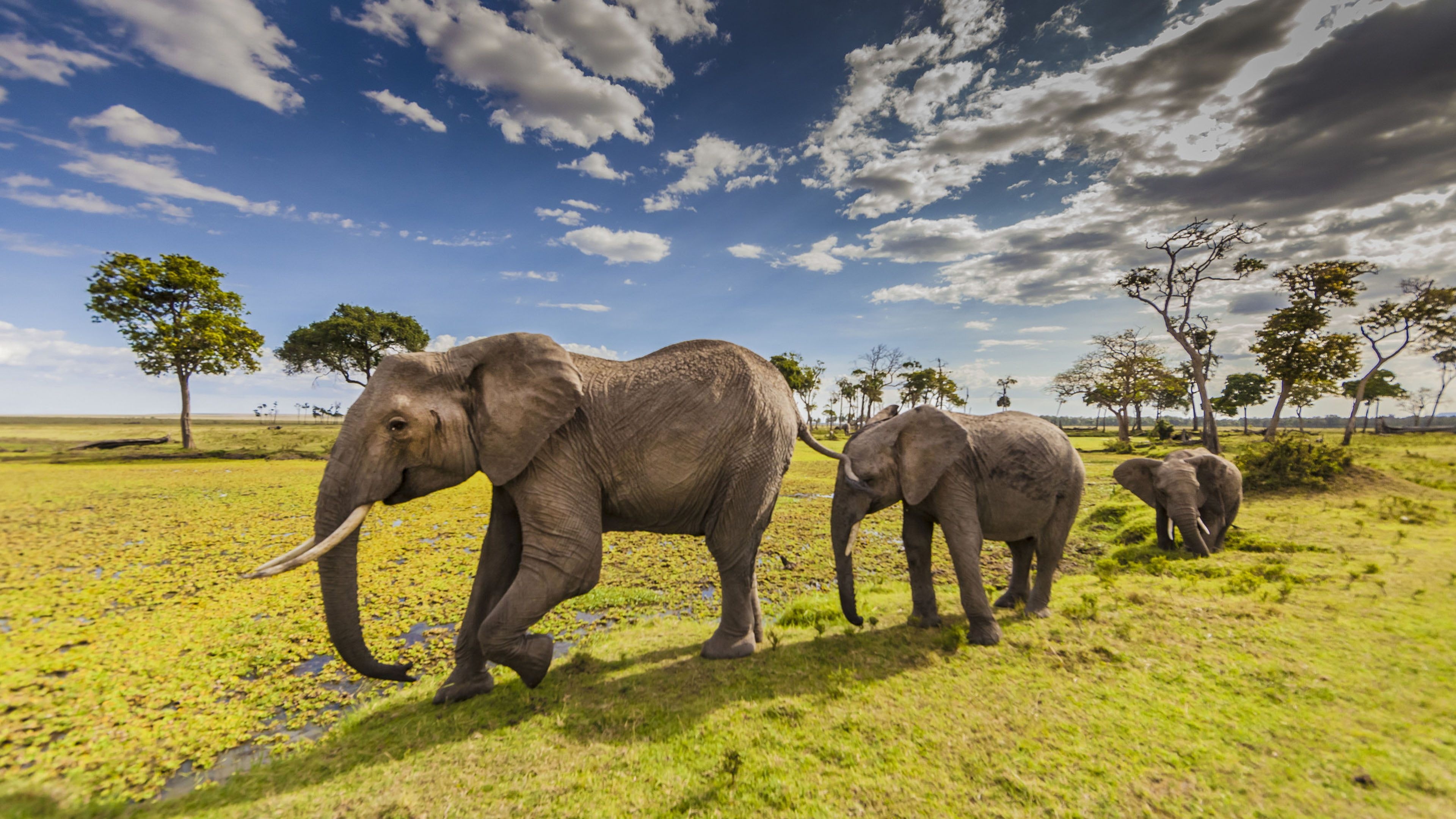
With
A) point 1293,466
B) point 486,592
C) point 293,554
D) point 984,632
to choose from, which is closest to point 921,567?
point 984,632

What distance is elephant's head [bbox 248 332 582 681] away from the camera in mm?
3242

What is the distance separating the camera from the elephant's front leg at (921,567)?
5.04 metres

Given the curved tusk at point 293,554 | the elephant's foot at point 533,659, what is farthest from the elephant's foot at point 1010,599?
the curved tusk at point 293,554

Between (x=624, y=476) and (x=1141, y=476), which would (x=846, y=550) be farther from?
(x=1141, y=476)

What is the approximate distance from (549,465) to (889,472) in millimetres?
3139

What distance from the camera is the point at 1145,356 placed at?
124ft

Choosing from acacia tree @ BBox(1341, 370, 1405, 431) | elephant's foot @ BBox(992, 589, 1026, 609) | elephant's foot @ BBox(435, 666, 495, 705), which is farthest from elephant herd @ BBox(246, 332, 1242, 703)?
acacia tree @ BBox(1341, 370, 1405, 431)

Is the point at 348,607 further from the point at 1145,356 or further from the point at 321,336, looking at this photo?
the point at 1145,356

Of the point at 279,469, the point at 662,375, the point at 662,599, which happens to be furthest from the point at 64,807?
the point at 279,469

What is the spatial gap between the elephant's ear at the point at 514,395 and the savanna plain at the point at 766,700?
1887 millimetres

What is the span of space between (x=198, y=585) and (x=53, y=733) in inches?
154

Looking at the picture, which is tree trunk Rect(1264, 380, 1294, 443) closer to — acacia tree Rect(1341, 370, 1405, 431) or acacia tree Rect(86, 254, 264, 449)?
acacia tree Rect(1341, 370, 1405, 431)

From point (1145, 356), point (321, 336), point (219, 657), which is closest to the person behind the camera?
point (219, 657)

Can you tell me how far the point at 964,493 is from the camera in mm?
4715
